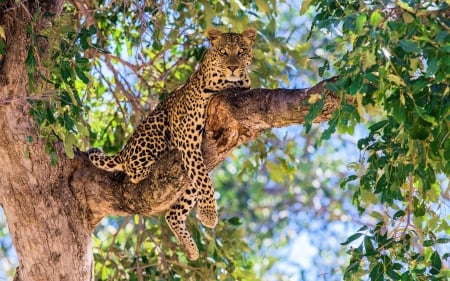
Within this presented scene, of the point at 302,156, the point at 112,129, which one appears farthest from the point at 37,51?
the point at 302,156

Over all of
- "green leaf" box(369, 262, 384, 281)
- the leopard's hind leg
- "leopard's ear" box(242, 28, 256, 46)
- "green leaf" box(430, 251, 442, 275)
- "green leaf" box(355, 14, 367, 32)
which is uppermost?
"green leaf" box(355, 14, 367, 32)

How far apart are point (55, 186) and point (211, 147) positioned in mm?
1096

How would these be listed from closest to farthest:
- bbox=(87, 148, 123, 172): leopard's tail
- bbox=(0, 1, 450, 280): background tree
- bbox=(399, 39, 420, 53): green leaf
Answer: bbox=(399, 39, 420, 53): green leaf
bbox=(0, 1, 450, 280): background tree
bbox=(87, 148, 123, 172): leopard's tail

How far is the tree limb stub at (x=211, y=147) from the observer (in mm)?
5707

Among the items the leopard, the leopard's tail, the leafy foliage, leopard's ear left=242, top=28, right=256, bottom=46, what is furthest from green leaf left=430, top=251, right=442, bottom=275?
the leopard's tail

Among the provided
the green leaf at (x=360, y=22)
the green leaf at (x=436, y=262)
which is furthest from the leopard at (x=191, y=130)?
the green leaf at (x=360, y=22)

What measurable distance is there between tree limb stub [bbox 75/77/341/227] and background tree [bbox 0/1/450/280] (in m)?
0.02

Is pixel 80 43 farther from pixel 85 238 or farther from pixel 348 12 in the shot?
pixel 348 12

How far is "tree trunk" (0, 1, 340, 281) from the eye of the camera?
21.2 feet

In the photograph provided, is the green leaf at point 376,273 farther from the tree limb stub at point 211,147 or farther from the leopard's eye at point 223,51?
the leopard's eye at point 223,51

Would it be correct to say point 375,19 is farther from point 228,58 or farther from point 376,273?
point 228,58

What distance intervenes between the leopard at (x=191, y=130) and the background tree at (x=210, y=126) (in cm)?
13

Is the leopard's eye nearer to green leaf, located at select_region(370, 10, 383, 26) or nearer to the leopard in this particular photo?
the leopard

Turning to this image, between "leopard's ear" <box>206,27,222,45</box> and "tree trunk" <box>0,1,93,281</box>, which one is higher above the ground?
"leopard's ear" <box>206,27,222,45</box>
